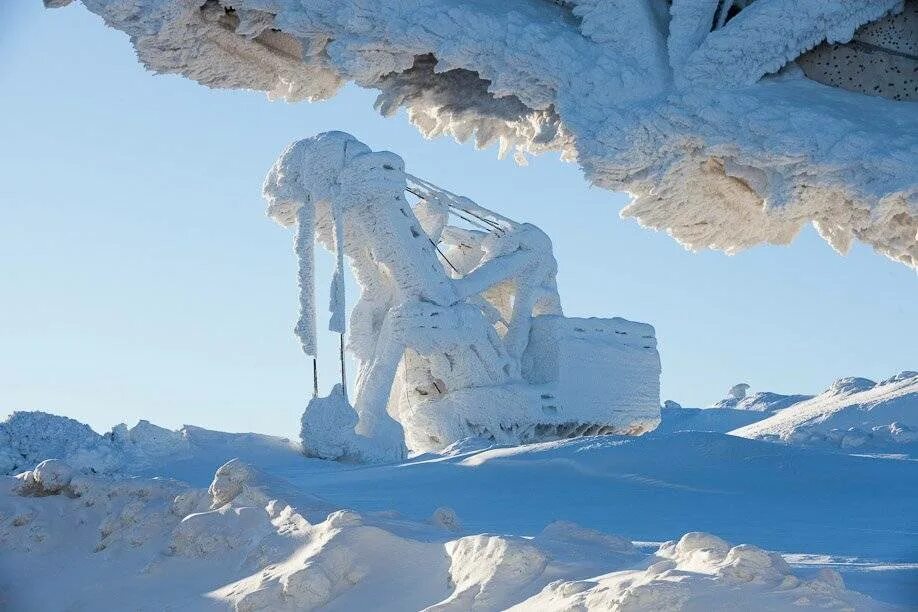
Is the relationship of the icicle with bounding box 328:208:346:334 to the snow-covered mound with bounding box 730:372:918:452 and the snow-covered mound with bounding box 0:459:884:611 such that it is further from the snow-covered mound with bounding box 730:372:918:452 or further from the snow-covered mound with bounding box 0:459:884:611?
the snow-covered mound with bounding box 0:459:884:611

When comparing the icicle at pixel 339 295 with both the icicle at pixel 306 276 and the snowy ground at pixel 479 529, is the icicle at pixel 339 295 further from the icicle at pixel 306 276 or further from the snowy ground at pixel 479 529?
the snowy ground at pixel 479 529

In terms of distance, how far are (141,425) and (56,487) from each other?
277cm

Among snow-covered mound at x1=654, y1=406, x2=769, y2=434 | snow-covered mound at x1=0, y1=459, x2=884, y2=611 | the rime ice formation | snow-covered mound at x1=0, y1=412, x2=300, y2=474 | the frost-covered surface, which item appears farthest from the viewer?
snow-covered mound at x1=654, y1=406, x2=769, y2=434

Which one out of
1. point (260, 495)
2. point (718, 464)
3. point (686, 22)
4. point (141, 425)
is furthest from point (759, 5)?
point (141, 425)

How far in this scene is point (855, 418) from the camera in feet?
31.7

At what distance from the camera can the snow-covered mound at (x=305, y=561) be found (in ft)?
9.07

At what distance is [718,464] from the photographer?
20.7 ft

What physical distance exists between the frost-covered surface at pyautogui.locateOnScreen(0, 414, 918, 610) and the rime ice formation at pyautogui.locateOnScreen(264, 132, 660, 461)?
4.78 ft

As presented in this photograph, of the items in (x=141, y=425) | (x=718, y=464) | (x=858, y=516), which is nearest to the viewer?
(x=858, y=516)

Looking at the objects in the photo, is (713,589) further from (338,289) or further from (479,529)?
(338,289)

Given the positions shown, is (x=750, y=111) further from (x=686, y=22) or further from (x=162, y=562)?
(x=162, y=562)

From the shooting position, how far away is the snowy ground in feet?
10.0

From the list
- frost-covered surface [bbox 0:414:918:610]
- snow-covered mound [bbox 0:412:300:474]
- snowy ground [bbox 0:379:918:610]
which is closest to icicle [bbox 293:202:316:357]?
snow-covered mound [bbox 0:412:300:474]

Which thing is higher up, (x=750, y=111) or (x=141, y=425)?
(x=750, y=111)
